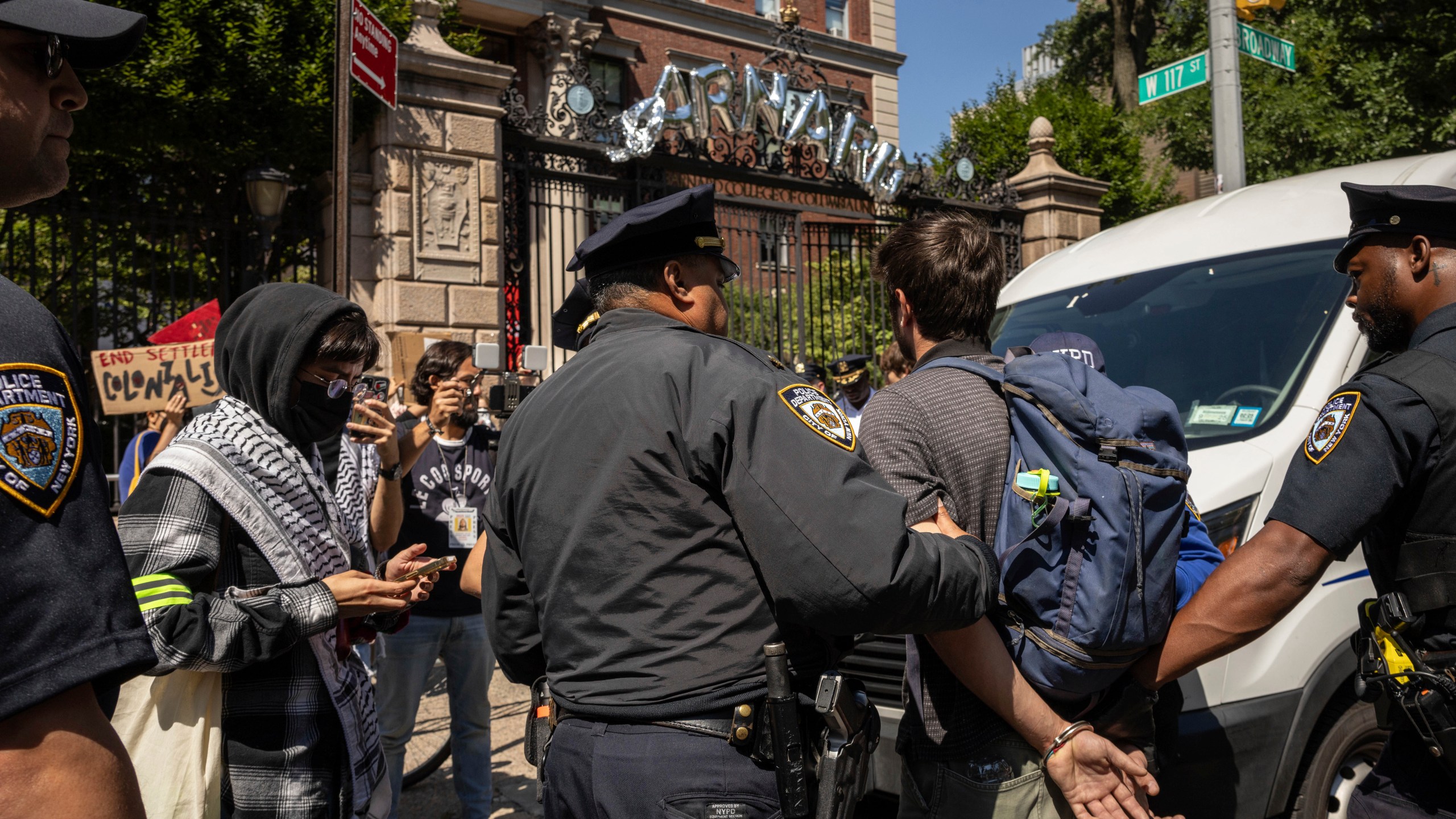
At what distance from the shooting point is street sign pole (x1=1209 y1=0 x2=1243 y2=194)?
8.62 metres

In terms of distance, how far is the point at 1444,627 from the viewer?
2.08 m

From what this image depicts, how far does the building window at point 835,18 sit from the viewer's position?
25.4m

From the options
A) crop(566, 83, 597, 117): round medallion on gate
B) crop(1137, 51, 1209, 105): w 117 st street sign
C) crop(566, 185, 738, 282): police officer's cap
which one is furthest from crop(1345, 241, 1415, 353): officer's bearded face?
crop(566, 83, 597, 117): round medallion on gate

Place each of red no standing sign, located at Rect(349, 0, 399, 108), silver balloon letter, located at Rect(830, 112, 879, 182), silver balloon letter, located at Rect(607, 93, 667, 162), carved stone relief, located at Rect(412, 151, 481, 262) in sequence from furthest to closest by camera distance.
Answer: silver balloon letter, located at Rect(830, 112, 879, 182)
silver balloon letter, located at Rect(607, 93, 667, 162)
carved stone relief, located at Rect(412, 151, 481, 262)
red no standing sign, located at Rect(349, 0, 399, 108)

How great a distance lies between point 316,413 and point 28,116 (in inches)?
61.4

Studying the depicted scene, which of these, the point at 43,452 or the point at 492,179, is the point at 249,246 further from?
the point at 43,452

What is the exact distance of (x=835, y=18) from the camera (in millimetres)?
25625

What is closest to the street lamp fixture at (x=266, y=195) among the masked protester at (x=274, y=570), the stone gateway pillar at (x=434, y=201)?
the stone gateway pillar at (x=434, y=201)

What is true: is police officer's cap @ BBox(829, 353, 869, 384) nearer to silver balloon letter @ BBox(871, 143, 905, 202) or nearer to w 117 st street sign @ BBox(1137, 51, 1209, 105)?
w 117 st street sign @ BBox(1137, 51, 1209, 105)

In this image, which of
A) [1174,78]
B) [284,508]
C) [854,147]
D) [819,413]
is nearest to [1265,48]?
[1174,78]

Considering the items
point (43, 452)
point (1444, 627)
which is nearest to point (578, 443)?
point (43, 452)

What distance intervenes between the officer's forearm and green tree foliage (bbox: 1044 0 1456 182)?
12.4m

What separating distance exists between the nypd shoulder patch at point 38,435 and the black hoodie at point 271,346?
1.50m

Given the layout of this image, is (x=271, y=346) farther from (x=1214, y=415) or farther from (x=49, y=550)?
(x=1214, y=415)
